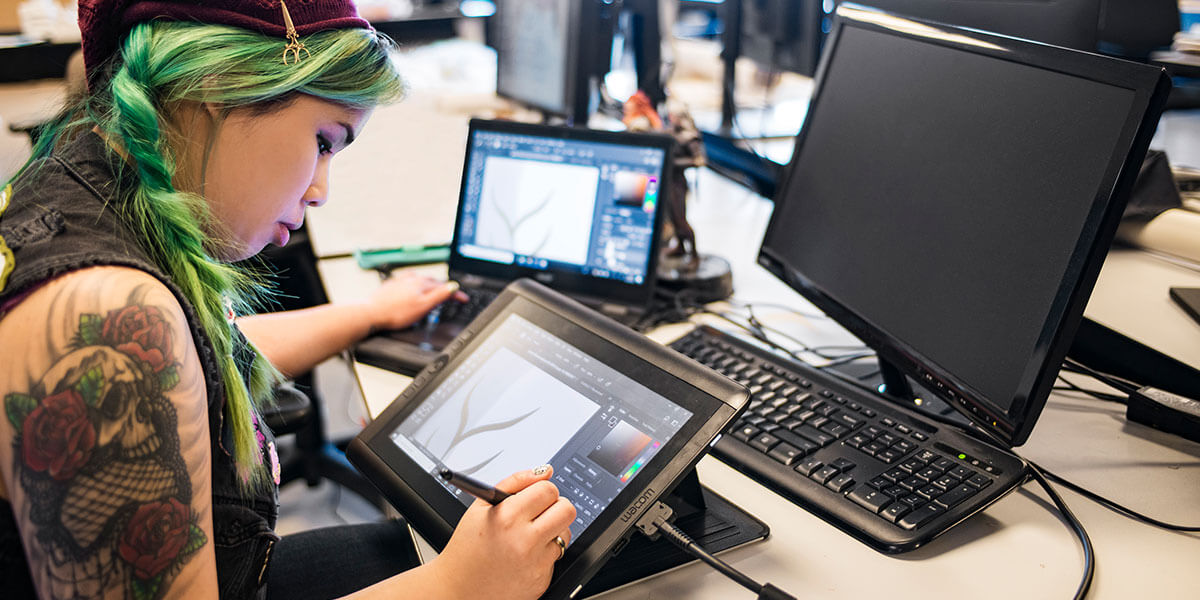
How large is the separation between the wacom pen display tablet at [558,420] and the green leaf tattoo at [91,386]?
301mm

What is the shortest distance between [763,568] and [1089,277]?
36 cm

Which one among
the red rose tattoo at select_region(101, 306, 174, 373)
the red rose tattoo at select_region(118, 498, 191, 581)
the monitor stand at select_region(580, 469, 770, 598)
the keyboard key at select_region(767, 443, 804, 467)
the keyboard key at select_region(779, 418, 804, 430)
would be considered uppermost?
the red rose tattoo at select_region(101, 306, 174, 373)

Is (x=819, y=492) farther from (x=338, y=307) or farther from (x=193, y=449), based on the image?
(x=338, y=307)

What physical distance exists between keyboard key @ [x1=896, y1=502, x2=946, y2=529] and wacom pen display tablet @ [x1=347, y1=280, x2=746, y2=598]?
0.19 m

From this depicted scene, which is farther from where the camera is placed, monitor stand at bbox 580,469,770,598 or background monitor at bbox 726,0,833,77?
background monitor at bbox 726,0,833,77

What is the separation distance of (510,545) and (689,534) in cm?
18

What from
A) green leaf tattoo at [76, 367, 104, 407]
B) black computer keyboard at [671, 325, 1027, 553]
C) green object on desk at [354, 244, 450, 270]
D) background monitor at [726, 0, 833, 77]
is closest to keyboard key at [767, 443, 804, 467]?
black computer keyboard at [671, 325, 1027, 553]

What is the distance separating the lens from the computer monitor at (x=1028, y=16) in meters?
0.99

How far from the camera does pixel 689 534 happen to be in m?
0.76

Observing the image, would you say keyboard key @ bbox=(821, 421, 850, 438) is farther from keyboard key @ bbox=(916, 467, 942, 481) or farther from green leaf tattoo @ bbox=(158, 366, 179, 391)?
green leaf tattoo @ bbox=(158, 366, 179, 391)

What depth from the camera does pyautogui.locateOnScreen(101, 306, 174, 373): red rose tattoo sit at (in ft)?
1.96

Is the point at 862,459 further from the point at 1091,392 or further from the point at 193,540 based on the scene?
the point at 193,540

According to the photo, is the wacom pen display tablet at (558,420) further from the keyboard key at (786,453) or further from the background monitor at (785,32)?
the background monitor at (785,32)

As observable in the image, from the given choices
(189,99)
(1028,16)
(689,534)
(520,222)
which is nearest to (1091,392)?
(1028,16)
